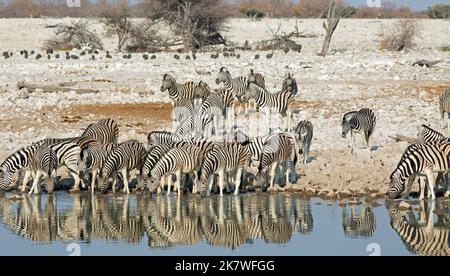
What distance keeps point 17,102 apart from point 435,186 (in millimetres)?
10228

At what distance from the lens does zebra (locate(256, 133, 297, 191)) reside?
13078 millimetres

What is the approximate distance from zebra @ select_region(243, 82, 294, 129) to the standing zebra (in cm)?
473

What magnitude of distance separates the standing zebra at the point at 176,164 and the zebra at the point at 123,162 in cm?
51

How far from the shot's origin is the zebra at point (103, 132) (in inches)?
Answer: 591

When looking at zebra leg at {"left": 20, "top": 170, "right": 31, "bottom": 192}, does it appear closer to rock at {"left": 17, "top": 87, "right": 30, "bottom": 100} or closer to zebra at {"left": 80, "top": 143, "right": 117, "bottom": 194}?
zebra at {"left": 80, "top": 143, "right": 117, "bottom": 194}

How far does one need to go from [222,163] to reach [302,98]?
27.3 ft

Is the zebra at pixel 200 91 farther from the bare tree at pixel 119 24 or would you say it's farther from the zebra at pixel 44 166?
the bare tree at pixel 119 24

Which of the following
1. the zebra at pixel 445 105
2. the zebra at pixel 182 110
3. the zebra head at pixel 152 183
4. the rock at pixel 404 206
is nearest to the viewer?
the rock at pixel 404 206

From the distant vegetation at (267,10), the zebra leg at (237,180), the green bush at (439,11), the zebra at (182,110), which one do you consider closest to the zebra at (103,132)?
the zebra at (182,110)

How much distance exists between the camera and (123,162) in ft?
43.0

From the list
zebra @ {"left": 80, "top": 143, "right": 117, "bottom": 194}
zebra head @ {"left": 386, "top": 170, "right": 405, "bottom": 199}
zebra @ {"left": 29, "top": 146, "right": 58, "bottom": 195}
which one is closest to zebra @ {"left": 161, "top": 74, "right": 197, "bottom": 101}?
zebra @ {"left": 80, "top": 143, "right": 117, "bottom": 194}

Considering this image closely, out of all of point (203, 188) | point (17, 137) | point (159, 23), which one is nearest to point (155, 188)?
point (203, 188)

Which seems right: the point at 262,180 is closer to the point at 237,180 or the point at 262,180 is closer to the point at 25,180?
the point at 237,180

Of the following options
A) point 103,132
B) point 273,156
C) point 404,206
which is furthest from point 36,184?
point 404,206
